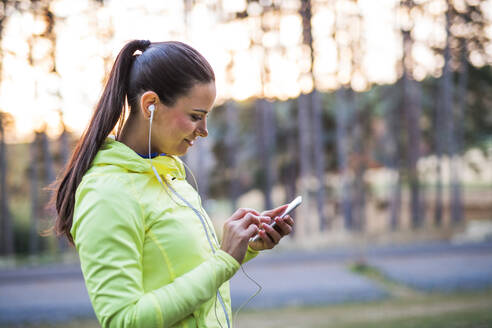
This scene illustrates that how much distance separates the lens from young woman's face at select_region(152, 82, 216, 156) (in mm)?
1309

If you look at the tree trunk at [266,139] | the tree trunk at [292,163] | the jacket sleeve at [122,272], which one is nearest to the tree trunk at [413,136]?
the tree trunk at [292,163]

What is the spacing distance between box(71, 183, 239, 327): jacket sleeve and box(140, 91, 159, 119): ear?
0.84 feet

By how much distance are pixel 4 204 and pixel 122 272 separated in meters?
9.86

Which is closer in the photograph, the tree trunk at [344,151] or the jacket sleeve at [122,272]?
the jacket sleeve at [122,272]

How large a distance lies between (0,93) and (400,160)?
9.75 metres

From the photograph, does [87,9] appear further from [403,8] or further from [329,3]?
[403,8]

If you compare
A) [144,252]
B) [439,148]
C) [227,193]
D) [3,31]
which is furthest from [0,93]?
[439,148]

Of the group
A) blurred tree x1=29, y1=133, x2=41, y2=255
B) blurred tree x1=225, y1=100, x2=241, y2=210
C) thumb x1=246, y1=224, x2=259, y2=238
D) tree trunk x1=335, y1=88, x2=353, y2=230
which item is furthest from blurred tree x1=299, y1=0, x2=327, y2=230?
thumb x1=246, y1=224, x2=259, y2=238

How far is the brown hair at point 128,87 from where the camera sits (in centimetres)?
129

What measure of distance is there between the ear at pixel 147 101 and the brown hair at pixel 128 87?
2 centimetres

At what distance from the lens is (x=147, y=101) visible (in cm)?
129

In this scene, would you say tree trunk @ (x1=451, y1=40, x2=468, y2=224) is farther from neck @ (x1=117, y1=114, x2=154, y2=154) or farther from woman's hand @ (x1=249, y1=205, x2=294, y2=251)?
neck @ (x1=117, y1=114, x2=154, y2=154)

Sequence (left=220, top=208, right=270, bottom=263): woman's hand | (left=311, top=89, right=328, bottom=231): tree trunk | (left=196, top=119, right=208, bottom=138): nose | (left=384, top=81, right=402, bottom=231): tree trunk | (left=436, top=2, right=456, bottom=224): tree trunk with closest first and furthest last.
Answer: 1. (left=220, top=208, right=270, bottom=263): woman's hand
2. (left=196, top=119, right=208, bottom=138): nose
3. (left=311, top=89, right=328, bottom=231): tree trunk
4. (left=436, top=2, right=456, bottom=224): tree trunk
5. (left=384, top=81, right=402, bottom=231): tree trunk

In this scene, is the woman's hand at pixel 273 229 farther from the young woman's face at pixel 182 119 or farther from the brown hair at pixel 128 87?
the brown hair at pixel 128 87
